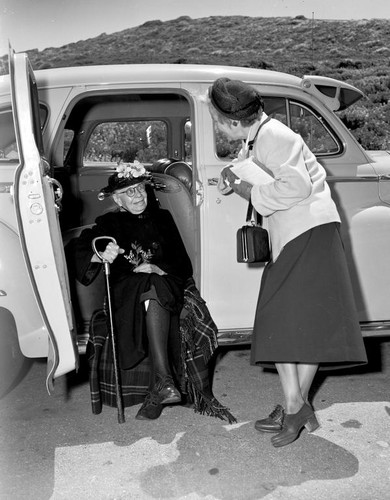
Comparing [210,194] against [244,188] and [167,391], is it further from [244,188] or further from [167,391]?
[167,391]

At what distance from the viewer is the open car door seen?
289 centimetres

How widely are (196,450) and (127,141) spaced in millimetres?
3233

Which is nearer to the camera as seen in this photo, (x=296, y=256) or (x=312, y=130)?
(x=296, y=256)

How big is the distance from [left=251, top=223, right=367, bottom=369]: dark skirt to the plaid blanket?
69cm

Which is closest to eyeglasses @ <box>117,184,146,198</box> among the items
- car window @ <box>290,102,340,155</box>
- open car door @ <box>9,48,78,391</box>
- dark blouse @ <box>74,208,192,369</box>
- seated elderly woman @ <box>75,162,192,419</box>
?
seated elderly woman @ <box>75,162,192,419</box>

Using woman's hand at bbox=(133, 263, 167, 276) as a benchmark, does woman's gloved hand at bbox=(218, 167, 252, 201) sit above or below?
above

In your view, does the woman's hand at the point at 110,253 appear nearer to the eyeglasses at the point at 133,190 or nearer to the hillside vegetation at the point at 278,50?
the eyeglasses at the point at 133,190

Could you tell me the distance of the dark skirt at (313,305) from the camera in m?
3.22

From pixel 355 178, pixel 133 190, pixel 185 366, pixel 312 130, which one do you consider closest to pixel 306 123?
pixel 312 130

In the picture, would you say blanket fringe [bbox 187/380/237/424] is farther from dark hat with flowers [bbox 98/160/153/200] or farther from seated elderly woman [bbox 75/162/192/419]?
dark hat with flowers [bbox 98/160/153/200]

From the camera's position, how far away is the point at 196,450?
11.2 ft

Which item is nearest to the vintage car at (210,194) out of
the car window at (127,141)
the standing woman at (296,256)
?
the standing woman at (296,256)

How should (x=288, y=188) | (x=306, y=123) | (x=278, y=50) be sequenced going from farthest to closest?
(x=278, y=50) < (x=306, y=123) < (x=288, y=188)

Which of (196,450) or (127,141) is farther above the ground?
(127,141)
